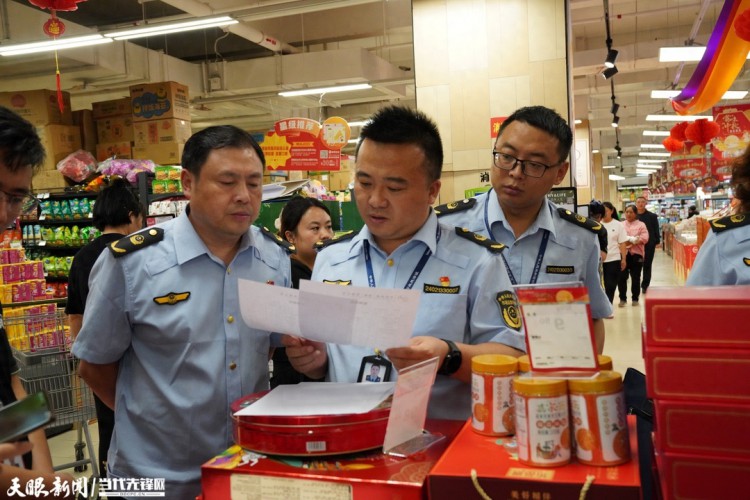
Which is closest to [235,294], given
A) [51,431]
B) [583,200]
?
[51,431]

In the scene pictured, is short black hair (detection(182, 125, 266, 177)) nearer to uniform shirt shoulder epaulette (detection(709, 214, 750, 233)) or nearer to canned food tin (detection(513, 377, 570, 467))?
canned food tin (detection(513, 377, 570, 467))

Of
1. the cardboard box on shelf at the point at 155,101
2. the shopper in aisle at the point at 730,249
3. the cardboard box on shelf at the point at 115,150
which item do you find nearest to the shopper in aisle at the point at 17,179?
the shopper in aisle at the point at 730,249

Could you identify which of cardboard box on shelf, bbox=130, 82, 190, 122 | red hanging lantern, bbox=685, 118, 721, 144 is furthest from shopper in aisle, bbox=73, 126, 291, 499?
red hanging lantern, bbox=685, 118, 721, 144

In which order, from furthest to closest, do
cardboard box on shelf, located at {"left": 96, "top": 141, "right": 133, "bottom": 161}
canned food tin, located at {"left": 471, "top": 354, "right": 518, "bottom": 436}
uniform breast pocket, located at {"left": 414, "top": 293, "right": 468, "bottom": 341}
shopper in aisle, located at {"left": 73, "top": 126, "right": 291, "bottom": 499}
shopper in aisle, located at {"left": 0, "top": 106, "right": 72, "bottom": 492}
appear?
cardboard box on shelf, located at {"left": 96, "top": 141, "right": 133, "bottom": 161}
shopper in aisle, located at {"left": 73, "top": 126, "right": 291, "bottom": 499}
uniform breast pocket, located at {"left": 414, "top": 293, "right": 468, "bottom": 341}
shopper in aisle, located at {"left": 0, "top": 106, "right": 72, "bottom": 492}
canned food tin, located at {"left": 471, "top": 354, "right": 518, "bottom": 436}

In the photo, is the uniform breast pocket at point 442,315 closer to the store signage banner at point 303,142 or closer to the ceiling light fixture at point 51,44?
the ceiling light fixture at point 51,44

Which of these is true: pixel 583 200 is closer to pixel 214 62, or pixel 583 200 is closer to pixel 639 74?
pixel 639 74

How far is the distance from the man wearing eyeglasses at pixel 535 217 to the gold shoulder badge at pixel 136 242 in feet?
4.02

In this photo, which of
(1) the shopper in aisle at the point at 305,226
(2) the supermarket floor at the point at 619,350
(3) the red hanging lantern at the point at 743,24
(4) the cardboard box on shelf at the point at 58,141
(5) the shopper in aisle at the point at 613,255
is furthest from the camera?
(5) the shopper in aisle at the point at 613,255

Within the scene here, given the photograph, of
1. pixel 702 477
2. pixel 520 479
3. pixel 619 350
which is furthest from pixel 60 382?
pixel 619 350

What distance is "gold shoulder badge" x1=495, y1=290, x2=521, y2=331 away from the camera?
1.64 meters

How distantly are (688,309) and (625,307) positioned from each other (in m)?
10.4

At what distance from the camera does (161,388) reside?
6.06 ft

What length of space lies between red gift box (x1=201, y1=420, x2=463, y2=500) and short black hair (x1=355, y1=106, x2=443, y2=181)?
74cm

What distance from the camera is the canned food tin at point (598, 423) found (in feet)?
3.66
